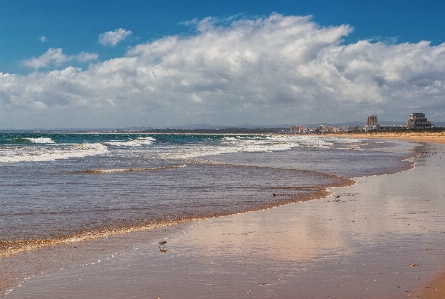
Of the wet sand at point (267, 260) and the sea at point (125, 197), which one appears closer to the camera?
the wet sand at point (267, 260)

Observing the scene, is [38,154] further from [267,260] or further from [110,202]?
[267,260]

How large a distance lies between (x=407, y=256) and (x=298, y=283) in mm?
2694

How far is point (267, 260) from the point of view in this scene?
29.5 feet

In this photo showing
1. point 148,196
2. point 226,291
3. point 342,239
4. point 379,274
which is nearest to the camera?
point 226,291

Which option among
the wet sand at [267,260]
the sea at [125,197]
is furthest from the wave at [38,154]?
the wet sand at [267,260]

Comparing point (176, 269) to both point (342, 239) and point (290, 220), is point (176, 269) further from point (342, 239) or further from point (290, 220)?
point (290, 220)

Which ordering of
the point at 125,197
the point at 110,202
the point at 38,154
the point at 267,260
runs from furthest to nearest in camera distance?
the point at 38,154
the point at 125,197
the point at 110,202
the point at 267,260

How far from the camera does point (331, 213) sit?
46.4 ft

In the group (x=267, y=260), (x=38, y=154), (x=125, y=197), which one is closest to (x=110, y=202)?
(x=125, y=197)

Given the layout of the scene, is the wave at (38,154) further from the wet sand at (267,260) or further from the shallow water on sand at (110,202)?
the wet sand at (267,260)

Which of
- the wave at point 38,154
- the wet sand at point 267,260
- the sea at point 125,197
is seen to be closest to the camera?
the wet sand at point 267,260

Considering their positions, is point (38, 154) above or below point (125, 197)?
above

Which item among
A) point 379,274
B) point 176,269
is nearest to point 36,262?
point 176,269

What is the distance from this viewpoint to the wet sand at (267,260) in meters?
7.46
